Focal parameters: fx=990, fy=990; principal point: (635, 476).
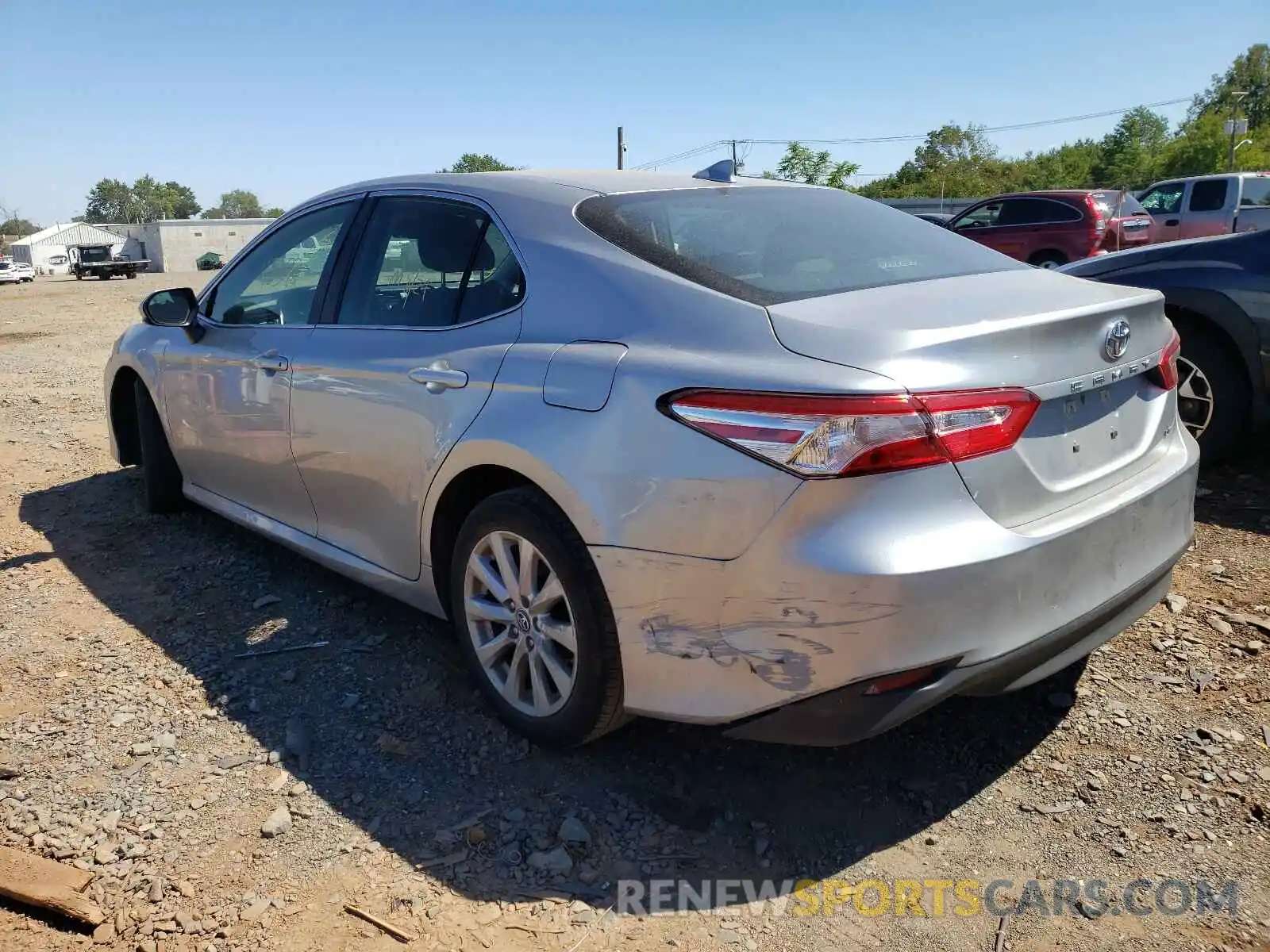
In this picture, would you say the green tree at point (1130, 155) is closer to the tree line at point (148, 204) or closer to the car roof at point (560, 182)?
the car roof at point (560, 182)

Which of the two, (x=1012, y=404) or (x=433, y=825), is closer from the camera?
(x=1012, y=404)

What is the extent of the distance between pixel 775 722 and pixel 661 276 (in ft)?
3.76

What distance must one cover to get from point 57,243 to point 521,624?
98496mm

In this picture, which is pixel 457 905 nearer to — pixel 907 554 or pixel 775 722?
pixel 775 722

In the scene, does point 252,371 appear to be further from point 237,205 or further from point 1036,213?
point 237,205

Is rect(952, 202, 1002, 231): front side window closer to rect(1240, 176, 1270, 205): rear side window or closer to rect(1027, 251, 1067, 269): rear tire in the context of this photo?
rect(1027, 251, 1067, 269): rear tire

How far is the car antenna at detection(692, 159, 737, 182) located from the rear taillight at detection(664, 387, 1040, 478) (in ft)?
4.76

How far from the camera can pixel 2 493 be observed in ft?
19.0

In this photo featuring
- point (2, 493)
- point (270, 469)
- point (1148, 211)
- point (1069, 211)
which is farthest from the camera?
point (1148, 211)

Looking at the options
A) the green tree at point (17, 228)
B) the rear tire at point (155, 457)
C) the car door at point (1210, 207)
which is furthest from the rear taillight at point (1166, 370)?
the green tree at point (17, 228)

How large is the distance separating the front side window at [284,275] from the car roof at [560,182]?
33 cm

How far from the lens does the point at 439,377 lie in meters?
2.96

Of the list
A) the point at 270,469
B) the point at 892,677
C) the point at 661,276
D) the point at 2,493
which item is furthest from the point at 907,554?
the point at 2,493

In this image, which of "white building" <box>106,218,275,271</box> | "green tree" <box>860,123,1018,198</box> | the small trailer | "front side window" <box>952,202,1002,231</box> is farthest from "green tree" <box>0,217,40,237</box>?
"front side window" <box>952,202,1002,231</box>
